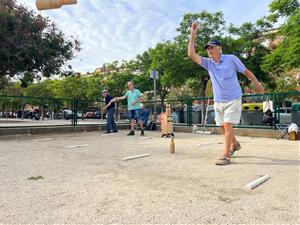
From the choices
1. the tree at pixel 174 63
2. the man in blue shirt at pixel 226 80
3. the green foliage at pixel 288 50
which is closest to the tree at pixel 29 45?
the man in blue shirt at pixel 226 80

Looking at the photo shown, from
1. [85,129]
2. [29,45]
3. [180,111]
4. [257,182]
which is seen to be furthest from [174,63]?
[257,182]

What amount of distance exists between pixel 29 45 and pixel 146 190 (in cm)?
781

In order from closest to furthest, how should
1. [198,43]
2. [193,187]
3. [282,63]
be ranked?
[193,187] → [282,63] → [198,43]

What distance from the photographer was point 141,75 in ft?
132

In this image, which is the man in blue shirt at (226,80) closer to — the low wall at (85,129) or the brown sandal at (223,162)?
the brown sandal at (223,162)

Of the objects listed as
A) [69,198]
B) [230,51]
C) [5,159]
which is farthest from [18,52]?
[230,51]

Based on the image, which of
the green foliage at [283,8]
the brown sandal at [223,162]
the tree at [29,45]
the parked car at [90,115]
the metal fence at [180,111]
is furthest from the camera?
the green foliage at [283,8]

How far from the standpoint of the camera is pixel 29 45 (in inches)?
370

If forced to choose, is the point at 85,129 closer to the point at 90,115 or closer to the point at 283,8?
the point at 90,115

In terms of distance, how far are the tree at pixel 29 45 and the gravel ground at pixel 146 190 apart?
5.07 meters

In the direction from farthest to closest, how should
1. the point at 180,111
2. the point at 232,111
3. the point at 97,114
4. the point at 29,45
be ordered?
the point at 97,114 < the point at 180,111 < the point at 29,45 < the point at 232,111

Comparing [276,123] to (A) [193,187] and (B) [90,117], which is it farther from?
(B) [90,117]

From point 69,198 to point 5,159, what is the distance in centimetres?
270

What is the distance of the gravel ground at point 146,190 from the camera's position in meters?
2.48
